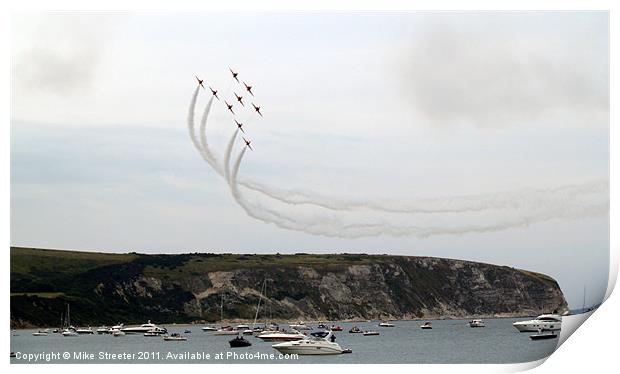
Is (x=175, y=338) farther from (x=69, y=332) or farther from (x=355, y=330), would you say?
(x=355, y=330)

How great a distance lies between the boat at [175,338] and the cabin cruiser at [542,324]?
42.4 feet

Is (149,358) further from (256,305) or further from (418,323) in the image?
(418,323)

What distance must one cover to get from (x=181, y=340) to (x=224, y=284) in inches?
111

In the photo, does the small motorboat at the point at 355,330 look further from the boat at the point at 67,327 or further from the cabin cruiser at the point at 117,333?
the boat at the point at 67,327

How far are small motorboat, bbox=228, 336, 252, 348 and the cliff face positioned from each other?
9.87 feet

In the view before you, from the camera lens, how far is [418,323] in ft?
163

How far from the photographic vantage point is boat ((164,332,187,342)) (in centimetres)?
4338

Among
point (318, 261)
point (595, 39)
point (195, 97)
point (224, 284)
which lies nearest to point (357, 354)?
point (318, 261)

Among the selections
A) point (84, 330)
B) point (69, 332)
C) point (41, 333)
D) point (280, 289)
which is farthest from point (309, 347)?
point (280, 289)

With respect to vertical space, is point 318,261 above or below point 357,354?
above

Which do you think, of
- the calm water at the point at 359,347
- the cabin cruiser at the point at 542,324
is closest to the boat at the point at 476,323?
the calm water at the point at 359,347

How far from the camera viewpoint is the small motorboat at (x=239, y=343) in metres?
38.5

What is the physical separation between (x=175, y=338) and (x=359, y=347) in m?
7.14

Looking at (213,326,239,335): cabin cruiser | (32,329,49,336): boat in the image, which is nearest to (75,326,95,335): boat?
(32,329,49,336): boat
